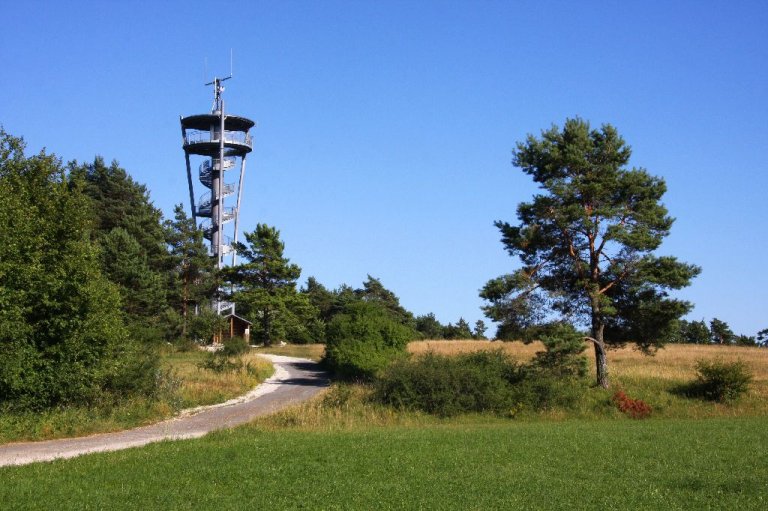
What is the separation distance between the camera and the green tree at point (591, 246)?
30.3m

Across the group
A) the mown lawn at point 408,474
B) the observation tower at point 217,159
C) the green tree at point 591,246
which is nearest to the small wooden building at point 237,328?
the observation tower at point 217,159

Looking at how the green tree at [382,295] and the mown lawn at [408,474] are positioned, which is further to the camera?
the green tree at [382,295]

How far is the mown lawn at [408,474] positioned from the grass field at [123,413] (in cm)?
489

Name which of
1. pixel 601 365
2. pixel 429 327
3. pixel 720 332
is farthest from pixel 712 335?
pixel 601 365

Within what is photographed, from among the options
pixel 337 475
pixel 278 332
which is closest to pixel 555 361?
pixel 337 475

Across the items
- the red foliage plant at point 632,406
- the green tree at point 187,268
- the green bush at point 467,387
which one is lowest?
the red foliage plant at point 632,406

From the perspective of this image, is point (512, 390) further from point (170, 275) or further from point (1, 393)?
point (170, 275)

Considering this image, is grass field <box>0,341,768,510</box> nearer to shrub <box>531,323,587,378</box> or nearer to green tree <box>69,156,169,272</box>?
shrub <box>531,323,587,378</box>

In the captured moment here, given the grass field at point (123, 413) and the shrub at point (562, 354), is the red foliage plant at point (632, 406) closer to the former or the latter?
the shrub at point (562, 354)

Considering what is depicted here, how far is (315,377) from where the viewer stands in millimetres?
40750

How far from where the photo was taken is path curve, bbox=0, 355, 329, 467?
661 inches

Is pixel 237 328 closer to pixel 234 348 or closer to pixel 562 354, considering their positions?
pixel 234 348

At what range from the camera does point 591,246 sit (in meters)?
31.1

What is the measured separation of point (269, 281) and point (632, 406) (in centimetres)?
4162
